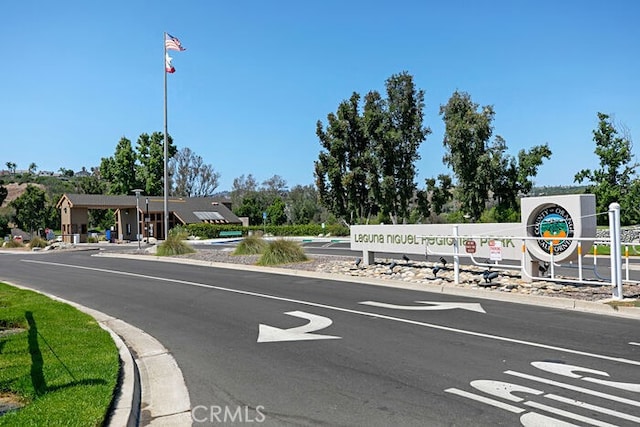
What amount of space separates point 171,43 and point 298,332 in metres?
26.4

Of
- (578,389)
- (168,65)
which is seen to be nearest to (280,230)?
(168,65)

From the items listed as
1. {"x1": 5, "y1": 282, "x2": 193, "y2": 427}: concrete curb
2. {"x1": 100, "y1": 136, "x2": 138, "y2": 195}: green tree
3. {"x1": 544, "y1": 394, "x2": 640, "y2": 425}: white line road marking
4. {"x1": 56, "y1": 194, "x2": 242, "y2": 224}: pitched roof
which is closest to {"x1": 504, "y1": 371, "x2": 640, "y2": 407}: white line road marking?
{"x1": 544, "y1": 394, "x2": 640, "y2": 425}: white line road marking

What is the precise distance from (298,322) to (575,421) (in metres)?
5.51

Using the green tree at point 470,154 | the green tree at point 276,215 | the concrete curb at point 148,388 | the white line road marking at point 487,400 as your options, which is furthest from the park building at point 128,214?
the white line road marking at point 487,400

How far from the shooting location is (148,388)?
239 inches

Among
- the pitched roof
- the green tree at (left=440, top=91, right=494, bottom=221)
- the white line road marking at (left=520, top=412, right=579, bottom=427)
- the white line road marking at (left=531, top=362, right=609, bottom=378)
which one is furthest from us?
the pitched roof

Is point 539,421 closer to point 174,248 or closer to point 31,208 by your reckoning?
point 174,248

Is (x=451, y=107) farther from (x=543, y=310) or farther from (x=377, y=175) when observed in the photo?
(x=543, y=310)

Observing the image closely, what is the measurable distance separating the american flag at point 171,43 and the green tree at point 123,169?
46.8m

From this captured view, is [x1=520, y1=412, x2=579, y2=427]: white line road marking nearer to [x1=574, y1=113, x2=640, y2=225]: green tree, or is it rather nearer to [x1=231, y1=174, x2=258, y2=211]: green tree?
[x1=574, y1=113, x2=640, y2=225]: green tree

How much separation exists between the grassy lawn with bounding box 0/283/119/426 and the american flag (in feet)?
78.3

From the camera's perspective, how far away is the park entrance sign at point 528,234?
12.2 m

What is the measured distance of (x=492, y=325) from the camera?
9.09 meters

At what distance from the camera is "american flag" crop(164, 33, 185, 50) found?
30.9 metres
